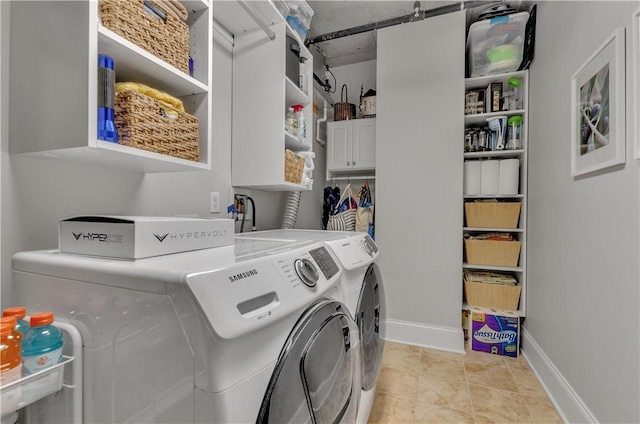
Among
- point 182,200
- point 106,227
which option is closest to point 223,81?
point 182,200

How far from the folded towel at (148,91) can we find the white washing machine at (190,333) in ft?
1.68

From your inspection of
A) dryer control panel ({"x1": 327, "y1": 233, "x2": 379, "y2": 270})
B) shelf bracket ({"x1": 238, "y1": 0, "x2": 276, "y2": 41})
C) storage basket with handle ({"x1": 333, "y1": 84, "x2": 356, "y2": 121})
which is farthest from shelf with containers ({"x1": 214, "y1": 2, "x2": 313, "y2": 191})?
storage basket with handle ({"x1": 333, "y1": 84, "x2": 356, "y2": 121})

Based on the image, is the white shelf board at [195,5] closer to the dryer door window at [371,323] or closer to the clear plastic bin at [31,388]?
the clear plastic bin at [31,388]

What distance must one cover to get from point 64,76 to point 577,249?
227cm

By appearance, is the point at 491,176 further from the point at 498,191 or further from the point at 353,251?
the point at 353,251

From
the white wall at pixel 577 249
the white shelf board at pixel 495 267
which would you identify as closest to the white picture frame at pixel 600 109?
the white wall at pixel 577 249

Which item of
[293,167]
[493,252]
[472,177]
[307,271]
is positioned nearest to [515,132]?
[472,177]

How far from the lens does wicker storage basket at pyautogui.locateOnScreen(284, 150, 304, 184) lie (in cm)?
176

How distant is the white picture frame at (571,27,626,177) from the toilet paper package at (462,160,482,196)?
881 millimetres

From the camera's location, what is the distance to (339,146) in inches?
118

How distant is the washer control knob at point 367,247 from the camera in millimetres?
1459

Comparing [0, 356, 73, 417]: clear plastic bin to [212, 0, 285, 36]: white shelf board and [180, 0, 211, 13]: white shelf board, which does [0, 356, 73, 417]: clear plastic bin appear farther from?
[212, 0, 285, 36]: white shelf board

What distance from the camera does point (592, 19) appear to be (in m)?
1.43

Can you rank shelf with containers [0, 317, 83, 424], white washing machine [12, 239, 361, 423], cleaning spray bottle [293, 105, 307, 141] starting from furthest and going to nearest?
cleaning spray bottle [293, 105, 307, 141] → shelf with containers [0, 317, 83, 424] → white washing machine [12, 239, 361, 423]
